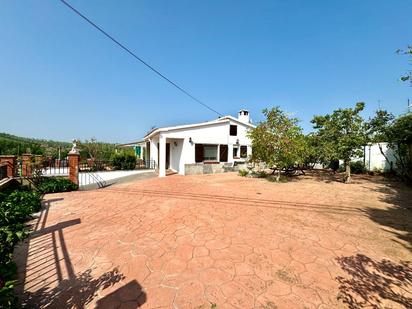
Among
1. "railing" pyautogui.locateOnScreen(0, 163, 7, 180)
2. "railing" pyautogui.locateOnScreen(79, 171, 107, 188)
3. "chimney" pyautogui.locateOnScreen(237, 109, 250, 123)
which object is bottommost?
"railing" pyautogui.locateOnScreen(79, 171, 107, 188)

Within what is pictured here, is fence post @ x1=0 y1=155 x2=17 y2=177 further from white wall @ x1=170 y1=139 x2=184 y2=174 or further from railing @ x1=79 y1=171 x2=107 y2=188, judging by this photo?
white wall @ x1=170 y1=139 x2=184 y2=174

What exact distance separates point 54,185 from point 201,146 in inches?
393

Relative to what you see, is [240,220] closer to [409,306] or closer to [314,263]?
[314,263]

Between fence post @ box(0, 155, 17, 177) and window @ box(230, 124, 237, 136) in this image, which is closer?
fence post @ box(0, 155, 17, 177)

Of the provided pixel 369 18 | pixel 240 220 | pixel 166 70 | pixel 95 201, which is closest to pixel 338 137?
pixel 369 18

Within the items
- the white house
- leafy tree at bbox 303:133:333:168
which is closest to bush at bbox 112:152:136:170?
the white house

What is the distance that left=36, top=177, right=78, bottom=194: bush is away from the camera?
8652 millimetres

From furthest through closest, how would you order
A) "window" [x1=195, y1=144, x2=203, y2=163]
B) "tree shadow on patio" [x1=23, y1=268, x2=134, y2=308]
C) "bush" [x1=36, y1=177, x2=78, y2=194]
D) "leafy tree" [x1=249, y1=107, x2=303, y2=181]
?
"window" [x1=195, y1=144, x2=203, y2=163] < "leafy tree" [x1=249, y1=107, x2=303, y2=181] < "bush" [x1=36, y1=177, x2=78, y2=194] < "tree shadow on patio" [x1=23, y1=268, x2=134, y2=308]

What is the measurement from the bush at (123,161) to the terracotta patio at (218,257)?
306 inches

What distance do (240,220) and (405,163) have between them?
1366cm

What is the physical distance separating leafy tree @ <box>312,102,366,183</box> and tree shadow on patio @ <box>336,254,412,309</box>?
9.10 metres

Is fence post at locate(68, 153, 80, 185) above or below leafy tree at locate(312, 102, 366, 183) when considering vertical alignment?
below

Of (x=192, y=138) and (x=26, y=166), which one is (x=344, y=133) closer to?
(x=192, y=138)

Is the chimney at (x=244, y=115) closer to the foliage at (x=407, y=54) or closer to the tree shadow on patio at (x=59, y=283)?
the foliage at (x=407, y=54)
